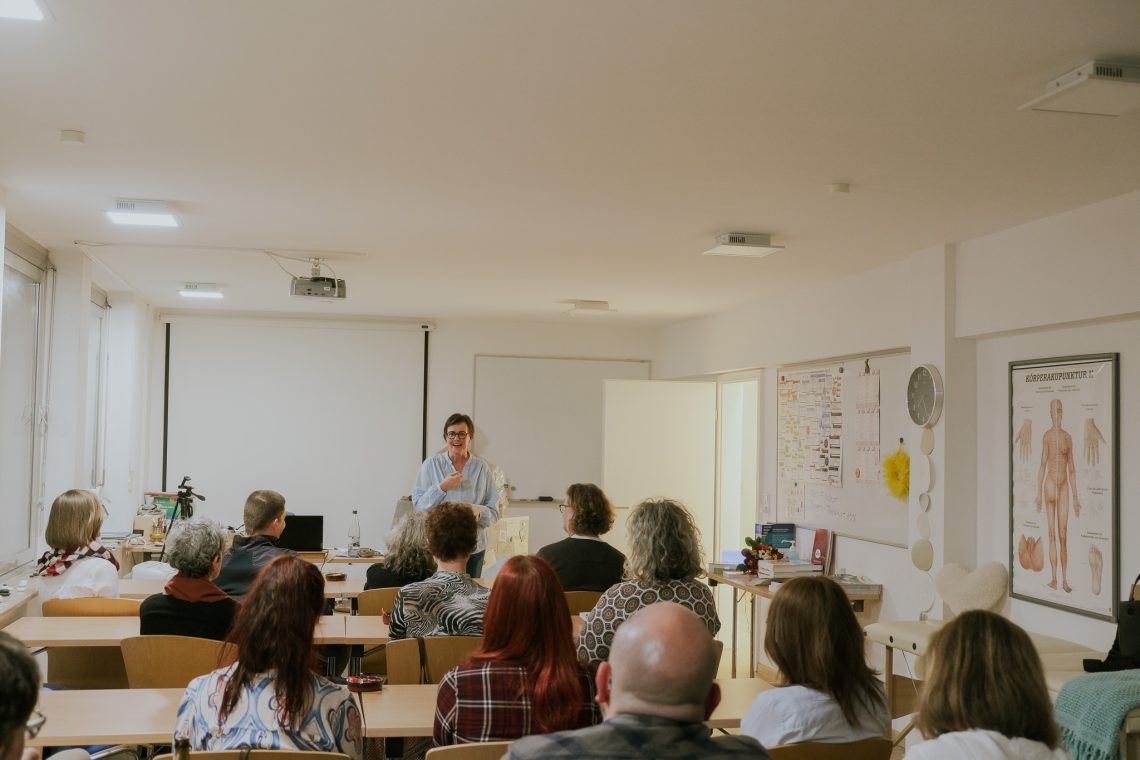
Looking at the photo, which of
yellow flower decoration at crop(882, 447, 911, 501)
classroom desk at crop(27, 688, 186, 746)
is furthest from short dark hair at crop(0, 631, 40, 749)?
yellow flower decoration at crop(882, 447, 911, 501)

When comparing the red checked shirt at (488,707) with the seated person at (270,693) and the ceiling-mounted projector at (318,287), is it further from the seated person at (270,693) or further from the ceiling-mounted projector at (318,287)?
the ceiling-mounted projector at (318,287)

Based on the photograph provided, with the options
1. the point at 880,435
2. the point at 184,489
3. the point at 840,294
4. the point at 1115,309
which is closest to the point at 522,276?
the point at 840,294

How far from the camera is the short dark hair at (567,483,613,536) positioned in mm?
4824

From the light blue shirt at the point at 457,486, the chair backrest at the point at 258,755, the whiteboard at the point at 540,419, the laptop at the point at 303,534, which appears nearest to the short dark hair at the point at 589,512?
the light blue shirt at the point at 457,486

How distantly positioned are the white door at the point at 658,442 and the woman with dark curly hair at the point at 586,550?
13.5ft

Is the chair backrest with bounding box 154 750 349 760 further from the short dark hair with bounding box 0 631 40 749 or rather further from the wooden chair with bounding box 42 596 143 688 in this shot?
the wooden chair with bounding box 42 596 143 688

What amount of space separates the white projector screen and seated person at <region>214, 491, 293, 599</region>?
4896 millimetres

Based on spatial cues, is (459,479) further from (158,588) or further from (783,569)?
(783,569)

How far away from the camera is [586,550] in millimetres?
4770

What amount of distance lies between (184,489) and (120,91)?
212 inches

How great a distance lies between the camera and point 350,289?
25.2 ft

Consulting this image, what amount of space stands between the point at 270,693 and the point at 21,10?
1.78 metres

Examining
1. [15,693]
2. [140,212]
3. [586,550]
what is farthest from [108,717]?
[140,212]

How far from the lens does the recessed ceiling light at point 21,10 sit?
2475 mm
